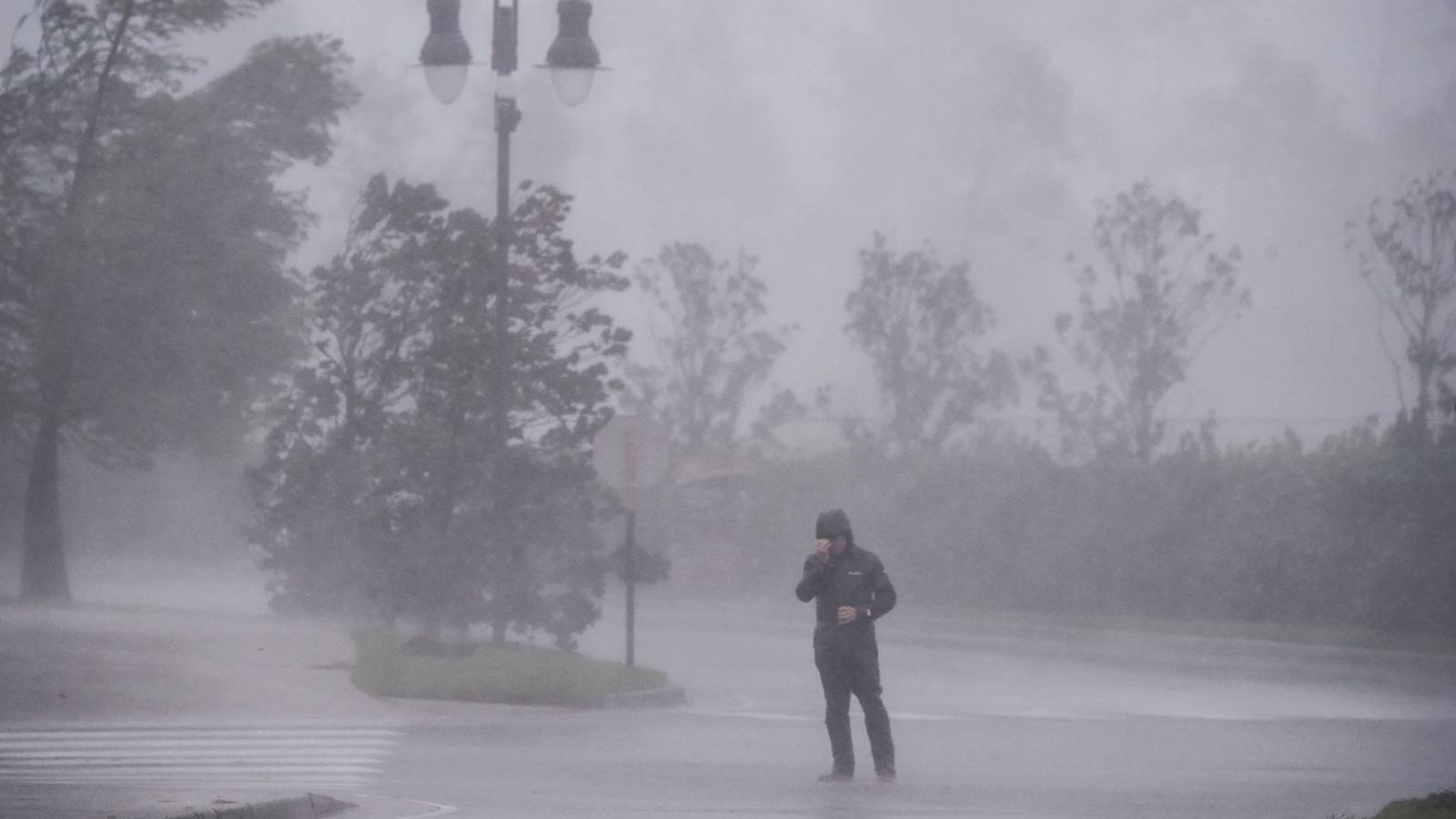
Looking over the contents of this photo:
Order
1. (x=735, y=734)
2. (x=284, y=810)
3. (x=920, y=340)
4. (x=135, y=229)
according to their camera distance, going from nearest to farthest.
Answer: (x=284, y=810), (x=735, y=734), (x=135, y=229), (x=920, y=340)

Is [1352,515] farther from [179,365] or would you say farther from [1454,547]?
[179,365]

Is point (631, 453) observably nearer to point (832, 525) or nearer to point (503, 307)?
point (503, 307)

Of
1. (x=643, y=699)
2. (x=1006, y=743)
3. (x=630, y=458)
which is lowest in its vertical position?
(x=1006, y=743)

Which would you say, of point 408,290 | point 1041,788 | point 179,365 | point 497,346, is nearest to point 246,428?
point 179,365

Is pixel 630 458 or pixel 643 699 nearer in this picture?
pixel 643 699

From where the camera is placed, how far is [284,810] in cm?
1028

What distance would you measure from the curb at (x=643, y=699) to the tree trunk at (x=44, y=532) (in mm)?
16928

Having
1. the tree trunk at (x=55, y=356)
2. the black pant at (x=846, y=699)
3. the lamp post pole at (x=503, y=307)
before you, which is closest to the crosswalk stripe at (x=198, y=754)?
the black pant at (x=846, y=699)

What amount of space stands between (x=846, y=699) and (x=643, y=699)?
7373 mm

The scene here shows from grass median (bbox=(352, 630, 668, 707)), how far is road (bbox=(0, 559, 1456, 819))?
0.37 meters

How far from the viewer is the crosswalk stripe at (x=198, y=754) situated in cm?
1231

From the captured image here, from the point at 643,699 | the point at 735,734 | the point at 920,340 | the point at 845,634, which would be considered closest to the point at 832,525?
the point at 845,634

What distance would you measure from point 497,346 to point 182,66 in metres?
14.8

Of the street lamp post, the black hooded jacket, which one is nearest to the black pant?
the black hooded jacket
